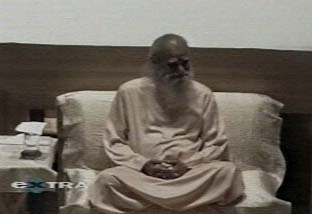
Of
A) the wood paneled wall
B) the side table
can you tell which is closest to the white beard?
the wood paneled wall

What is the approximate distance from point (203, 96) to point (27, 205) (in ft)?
2.54

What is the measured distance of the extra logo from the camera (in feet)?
9.04

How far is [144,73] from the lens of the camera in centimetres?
327

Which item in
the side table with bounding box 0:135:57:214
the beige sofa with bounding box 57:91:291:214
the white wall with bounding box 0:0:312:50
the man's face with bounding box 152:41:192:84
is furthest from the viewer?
the white wall with bounding box 0:0:312:50

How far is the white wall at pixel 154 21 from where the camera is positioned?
333cm

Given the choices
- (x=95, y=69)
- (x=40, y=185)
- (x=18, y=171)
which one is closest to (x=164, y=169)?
(x=40, y=185)

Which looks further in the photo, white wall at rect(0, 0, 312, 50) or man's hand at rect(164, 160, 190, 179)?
white wall at rect(0, 0, 312, 50)

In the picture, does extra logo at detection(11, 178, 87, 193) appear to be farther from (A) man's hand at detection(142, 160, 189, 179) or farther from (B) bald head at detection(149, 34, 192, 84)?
(B) bald head at detection(149, 34, 192, 84)

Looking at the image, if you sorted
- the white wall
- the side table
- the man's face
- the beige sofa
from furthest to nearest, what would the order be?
1. the white wall
2. the beige sofa
3. the man's face
4. the side table

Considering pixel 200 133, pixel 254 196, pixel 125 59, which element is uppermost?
pixel 125 59

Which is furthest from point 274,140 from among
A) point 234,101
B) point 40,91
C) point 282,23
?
point 40,91

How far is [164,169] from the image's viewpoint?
2.84 metres

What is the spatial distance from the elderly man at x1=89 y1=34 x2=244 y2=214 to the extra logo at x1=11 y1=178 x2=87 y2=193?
0.10m

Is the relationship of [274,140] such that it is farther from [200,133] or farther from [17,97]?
[17,97]
